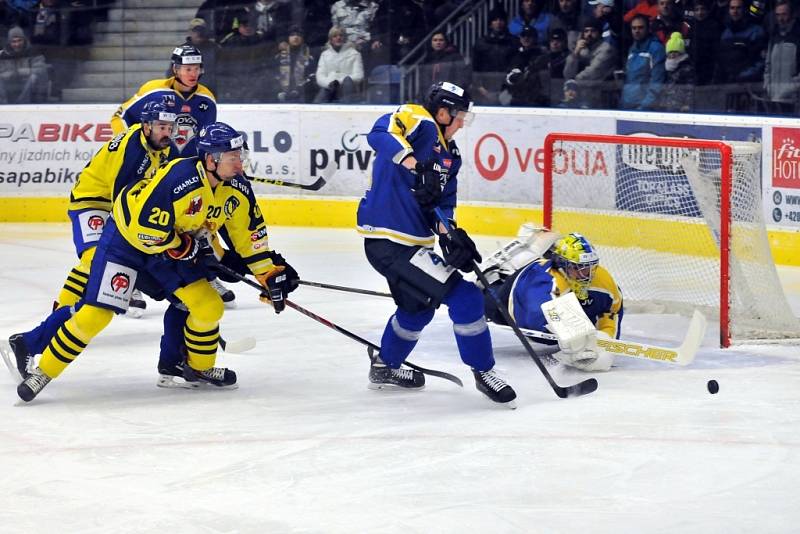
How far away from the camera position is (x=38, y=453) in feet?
13.7

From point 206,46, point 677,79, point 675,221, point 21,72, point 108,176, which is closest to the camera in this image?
point 108,176

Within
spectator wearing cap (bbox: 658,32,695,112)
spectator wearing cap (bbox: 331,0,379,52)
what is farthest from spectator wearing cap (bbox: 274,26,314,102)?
spectator wearing cap (bbox: 658,32,695,112)

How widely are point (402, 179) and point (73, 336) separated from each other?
48.4 inches

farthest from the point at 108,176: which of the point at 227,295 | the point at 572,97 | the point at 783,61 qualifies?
the point at 783,61

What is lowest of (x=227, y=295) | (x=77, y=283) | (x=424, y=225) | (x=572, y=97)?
(x=227, y=295)

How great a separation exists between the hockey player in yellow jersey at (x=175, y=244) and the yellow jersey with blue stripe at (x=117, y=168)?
728 mm

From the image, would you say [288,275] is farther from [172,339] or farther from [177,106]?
[177,106]

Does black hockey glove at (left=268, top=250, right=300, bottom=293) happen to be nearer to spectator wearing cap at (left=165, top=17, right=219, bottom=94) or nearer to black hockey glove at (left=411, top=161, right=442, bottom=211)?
black hockey glove at (left=411, top=161, right=442, bottom=211)

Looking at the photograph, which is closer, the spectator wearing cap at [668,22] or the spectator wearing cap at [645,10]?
the spectator wearing cap at [668,22]

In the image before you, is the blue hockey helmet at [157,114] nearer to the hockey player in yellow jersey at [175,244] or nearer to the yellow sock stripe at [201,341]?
the hockey player in yellow jersey at [175,244]

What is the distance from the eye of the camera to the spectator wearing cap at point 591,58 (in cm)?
845

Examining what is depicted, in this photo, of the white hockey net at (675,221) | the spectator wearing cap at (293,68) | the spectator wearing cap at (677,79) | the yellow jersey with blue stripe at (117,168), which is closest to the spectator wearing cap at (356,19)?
the spectator wearing cap at (293,68)

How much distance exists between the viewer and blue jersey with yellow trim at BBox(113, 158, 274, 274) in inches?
179

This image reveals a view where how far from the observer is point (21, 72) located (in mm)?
9648
